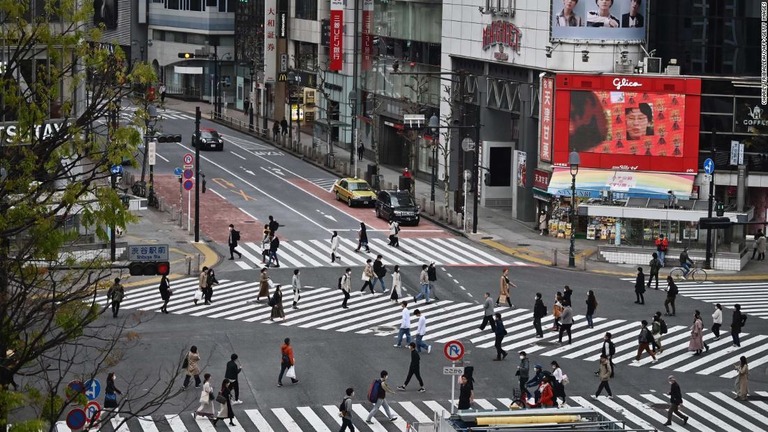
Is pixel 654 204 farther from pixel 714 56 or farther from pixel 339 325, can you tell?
pixel 339 325

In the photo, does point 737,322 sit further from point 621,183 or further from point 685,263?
point 621,183

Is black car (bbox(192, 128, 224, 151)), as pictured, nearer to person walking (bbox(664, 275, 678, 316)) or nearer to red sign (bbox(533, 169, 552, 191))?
red sign (bbox(533, 169, 552, 191))

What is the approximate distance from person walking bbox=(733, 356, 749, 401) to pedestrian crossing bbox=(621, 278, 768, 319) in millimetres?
12022

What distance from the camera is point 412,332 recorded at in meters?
48.3

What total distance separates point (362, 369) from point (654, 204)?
2607 centimetres

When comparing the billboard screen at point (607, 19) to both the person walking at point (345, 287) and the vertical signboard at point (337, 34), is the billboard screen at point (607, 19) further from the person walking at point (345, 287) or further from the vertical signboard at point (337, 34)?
the vertical signboard at point (337, 34)

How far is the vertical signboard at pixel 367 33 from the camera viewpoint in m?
95.4

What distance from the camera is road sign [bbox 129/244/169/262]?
1848 inches

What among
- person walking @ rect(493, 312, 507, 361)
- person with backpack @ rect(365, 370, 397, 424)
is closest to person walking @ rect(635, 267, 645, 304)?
person walking @ rect(493, 312, 507, 361)

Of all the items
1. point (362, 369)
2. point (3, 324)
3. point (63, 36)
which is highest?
point (63, 36)

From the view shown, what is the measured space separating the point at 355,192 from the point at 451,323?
27.3m

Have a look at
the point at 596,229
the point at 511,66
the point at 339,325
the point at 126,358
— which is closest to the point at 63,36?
the point at 126,358

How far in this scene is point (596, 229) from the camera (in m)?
68.8

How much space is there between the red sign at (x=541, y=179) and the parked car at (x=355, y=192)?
8.98 metres
